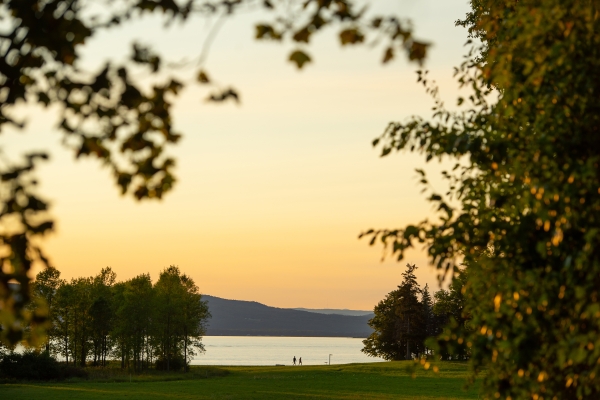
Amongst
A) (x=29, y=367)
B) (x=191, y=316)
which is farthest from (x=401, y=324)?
(x=29, y=367)

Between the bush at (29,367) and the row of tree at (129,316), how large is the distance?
24.7m

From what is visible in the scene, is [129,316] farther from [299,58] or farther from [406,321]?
[299,58]

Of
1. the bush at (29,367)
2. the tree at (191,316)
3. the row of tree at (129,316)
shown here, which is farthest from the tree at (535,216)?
the tree at (191,316)

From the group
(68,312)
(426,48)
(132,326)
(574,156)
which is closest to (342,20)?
(426,48)

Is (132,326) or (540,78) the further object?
(132,326)

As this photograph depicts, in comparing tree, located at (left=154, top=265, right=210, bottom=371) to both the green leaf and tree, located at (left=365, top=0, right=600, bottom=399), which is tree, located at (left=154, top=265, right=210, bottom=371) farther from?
the green leaf

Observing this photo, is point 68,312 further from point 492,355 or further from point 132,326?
point 492,355

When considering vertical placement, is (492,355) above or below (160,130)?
below

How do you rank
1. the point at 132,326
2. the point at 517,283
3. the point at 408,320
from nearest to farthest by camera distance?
the point at 517,283 < the point at 132,326 < the point at 408,320

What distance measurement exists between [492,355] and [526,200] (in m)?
1.74

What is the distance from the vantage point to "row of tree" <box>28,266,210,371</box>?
325 feet

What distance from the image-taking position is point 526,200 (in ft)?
27.2

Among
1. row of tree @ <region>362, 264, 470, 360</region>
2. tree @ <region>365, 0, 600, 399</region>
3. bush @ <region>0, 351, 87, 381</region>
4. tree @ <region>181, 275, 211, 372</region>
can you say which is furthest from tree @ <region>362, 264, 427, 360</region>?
tree @ <region>365, 0, 600, 399</region>

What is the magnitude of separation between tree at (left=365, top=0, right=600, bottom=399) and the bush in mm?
67904
